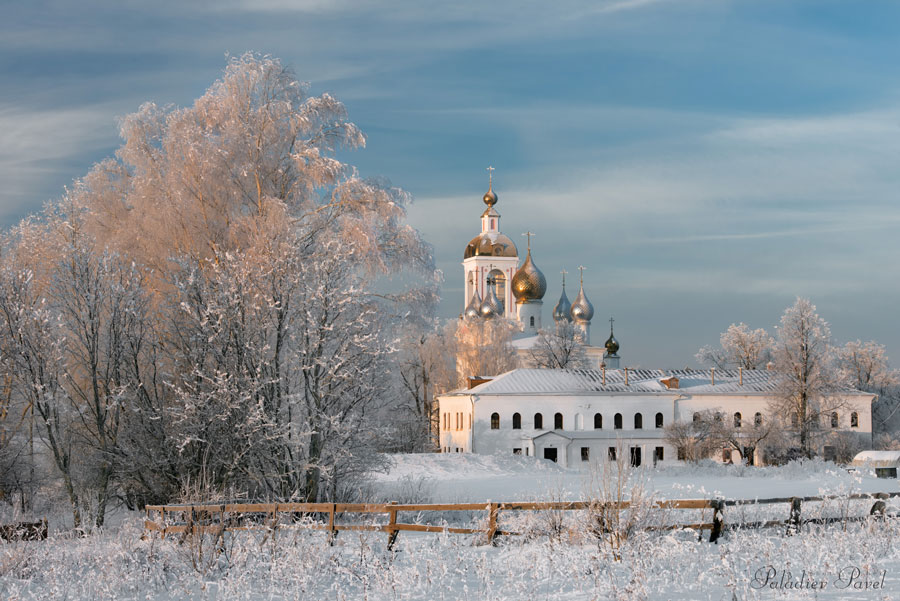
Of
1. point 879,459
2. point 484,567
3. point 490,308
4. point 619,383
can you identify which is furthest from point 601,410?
point 484,567

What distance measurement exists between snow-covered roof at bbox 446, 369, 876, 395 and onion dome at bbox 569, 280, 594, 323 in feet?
108

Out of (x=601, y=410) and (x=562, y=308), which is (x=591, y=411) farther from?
(x=562, y=308)

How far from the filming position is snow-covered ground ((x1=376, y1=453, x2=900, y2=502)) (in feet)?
93.9

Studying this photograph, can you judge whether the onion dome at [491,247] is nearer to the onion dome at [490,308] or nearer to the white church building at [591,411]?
the onion dome at [490,308]

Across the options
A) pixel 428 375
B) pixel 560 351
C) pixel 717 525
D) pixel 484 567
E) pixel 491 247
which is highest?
pixel 491 247

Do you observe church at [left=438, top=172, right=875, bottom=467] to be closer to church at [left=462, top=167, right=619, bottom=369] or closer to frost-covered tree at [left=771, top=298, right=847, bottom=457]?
frost-covered tree at [left=771, top=298, right=847, bottom=457]

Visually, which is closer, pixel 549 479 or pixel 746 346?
pixel 549 479

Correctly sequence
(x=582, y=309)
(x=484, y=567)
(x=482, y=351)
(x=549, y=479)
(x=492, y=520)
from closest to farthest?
(x=484, y=567)
(x=492, y=520)
(x=549, y=479)
(x=482, y=351)
(x=582, y=309)

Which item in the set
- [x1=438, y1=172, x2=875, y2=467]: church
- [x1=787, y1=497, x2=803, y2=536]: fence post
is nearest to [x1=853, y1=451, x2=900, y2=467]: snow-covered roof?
[x1=438, y1=172, x2=875, y2=467]: church

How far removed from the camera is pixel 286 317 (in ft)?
72.1

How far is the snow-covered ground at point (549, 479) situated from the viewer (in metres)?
28.6

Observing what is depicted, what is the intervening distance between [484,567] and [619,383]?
5073 centimetres

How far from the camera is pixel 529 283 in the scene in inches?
3957

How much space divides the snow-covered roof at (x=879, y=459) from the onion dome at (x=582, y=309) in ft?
175
